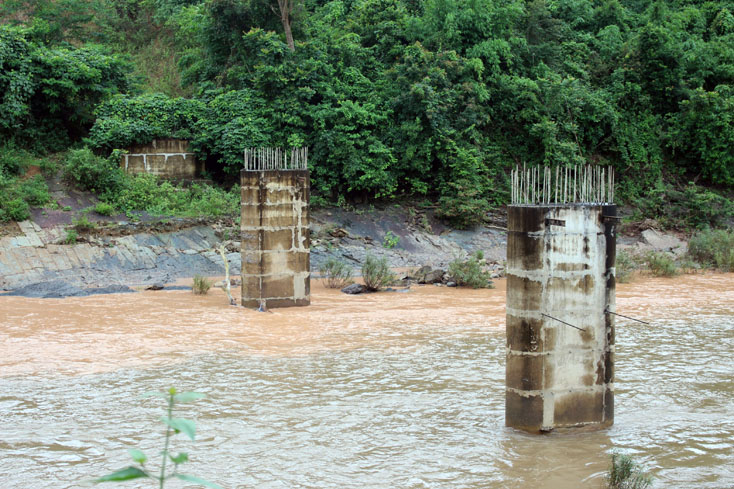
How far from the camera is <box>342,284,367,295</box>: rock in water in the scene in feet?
62.0

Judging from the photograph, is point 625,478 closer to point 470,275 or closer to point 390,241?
point 470,275

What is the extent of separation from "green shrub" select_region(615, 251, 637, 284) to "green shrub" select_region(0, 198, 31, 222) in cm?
1643

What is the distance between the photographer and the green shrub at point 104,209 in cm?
2141

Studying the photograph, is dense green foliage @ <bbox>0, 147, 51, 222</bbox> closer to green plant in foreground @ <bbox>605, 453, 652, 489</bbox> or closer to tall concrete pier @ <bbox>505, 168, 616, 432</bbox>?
tall concrete pier @ <bbox>505, 168, 616, 432</bbox>

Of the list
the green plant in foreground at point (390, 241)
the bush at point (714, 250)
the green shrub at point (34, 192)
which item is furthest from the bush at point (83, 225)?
the bush at point (714, 250)

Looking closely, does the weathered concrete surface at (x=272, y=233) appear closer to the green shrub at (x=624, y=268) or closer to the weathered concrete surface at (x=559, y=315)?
the weathered concrete surface at (x=559, y=315)

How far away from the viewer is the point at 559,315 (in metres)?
7.64

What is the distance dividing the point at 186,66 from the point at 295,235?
1716 cm

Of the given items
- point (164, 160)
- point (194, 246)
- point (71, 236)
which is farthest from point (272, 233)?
point (164, 160)

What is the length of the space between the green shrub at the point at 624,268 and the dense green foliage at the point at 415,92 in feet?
19.4

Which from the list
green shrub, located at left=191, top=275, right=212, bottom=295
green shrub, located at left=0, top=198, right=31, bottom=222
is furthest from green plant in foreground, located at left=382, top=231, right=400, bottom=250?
green shrub, located at left=0, top=198, right=31, bottom=222

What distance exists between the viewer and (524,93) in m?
27.8

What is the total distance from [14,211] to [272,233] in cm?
864

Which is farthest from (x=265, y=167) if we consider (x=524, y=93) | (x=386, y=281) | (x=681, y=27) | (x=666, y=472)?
(x=681, y=27)
